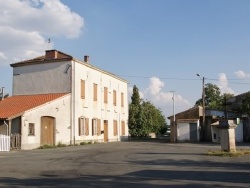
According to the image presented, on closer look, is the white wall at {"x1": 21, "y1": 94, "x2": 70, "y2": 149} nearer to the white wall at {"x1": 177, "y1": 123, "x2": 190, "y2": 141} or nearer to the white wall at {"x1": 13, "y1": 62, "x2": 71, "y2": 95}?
the white wall at {"x1": 13, "y1": 62, "x2": 71, "y2": 95}

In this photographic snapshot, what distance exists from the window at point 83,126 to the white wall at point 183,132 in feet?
35.4

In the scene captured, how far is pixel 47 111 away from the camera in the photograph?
105 feet

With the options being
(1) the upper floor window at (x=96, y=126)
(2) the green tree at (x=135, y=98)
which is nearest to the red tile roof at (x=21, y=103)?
(1) the upper floor window at (x=96, y=126)

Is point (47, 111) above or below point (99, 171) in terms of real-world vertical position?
above

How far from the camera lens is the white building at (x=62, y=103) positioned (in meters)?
30.2

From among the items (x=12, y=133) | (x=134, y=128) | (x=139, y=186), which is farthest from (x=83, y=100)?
(x=139, y=186)

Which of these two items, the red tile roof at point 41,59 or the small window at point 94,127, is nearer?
the red tile roof at point 41,59

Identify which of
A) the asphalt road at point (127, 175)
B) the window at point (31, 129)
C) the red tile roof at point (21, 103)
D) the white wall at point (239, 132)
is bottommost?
the asphalt road at point (127, 175)

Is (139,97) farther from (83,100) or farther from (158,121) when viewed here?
(83,100)

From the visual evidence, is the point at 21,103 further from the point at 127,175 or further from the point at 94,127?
the point at 127,175

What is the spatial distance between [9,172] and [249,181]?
8.18 meters

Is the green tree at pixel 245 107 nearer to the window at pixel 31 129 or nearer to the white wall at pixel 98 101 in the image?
the white wall at pixel 98 101

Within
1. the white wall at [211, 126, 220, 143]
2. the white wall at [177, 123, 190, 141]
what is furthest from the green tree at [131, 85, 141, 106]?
the white wall at [211, 126, 220, 143]

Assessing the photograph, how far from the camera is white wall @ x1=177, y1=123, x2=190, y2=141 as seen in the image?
42938 mm
